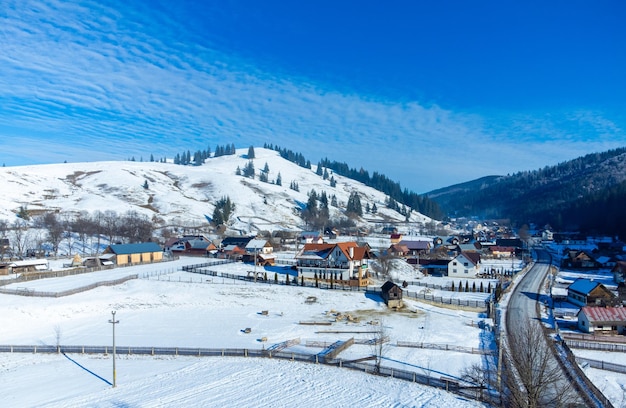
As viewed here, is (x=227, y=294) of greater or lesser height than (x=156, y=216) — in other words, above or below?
below

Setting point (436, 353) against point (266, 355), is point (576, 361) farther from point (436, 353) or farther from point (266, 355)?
point (266, 355)

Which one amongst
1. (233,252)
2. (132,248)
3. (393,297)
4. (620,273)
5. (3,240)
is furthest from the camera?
(233,252)

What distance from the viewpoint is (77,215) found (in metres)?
114

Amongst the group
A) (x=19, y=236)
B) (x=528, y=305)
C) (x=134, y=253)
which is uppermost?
(x=19, y=236)

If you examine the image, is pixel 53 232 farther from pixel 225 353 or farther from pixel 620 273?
pixel 620 273

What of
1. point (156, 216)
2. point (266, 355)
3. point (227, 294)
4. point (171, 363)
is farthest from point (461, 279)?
point (156, 216)

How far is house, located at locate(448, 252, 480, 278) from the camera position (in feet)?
226

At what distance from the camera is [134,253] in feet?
221

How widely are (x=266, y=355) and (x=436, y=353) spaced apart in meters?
12.0

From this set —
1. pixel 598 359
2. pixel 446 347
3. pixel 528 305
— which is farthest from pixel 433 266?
pixel 446 347

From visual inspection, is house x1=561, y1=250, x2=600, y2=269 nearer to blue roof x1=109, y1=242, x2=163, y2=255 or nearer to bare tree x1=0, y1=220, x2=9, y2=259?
blue roof x1=109, y1=242, x2=163, y2=255

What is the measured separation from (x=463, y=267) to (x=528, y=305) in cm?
2287

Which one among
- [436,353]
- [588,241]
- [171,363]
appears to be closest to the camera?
[171,363]

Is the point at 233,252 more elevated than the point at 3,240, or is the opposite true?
the point at 3,240
